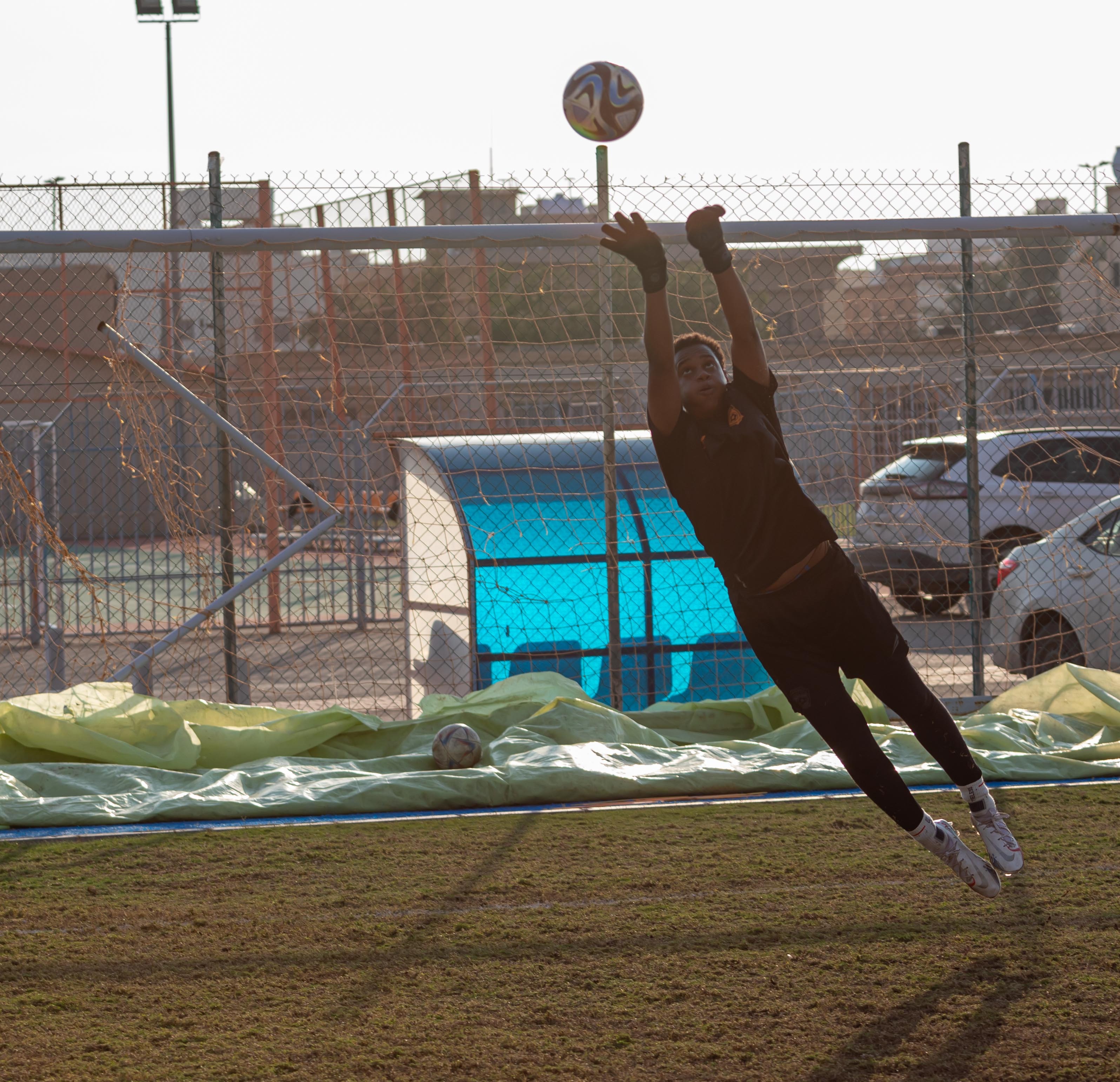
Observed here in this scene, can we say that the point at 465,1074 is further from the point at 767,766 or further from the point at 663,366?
the point at 767,766

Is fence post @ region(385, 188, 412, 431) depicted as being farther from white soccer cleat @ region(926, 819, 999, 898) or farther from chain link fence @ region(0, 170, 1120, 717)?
white soccer cleat @ region(926, 819, 999, 898)

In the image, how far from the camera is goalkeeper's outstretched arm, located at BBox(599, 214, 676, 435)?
166 inches

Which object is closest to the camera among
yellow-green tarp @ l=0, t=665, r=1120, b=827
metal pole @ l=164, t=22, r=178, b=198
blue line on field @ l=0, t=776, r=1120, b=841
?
blue line on field @ l=0, t=776, r=1120, b=841

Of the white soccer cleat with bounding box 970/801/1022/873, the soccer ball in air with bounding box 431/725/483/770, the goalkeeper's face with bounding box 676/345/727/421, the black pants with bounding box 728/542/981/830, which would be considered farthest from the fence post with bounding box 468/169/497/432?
the white soccer cleat with bounding box 970/801/1022/873

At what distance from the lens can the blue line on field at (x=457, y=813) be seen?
5.89m

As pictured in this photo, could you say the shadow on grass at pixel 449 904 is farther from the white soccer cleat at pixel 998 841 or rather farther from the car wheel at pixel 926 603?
the car wheel at pixel 926 603

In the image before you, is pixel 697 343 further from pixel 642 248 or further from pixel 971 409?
pixel 971 409

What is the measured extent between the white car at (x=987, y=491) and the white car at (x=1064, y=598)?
2324 millimetres

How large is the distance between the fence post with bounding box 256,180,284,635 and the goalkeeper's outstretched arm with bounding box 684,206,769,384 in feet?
17.7

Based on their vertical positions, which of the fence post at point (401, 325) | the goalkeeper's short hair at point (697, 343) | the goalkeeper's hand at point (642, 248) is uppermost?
the fence post at point (401, 325)

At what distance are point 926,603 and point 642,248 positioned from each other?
8.28m

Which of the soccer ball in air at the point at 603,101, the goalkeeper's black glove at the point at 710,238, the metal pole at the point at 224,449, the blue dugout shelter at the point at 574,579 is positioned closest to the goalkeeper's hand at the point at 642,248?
the goalkeeper's black glove at the point at 710,238

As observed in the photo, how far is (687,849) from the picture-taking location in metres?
5.38

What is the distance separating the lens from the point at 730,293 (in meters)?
4.28
